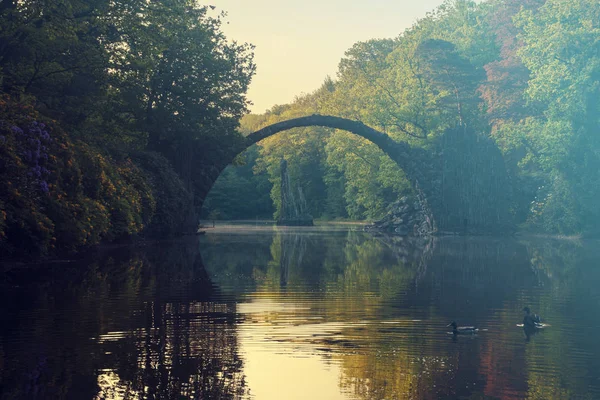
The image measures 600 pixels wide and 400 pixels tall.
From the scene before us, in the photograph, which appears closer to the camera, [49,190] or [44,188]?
[44,188]

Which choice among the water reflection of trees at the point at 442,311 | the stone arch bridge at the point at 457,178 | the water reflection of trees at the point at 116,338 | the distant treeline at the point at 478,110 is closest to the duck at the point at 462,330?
the water reflection of trees at the point at 442,311

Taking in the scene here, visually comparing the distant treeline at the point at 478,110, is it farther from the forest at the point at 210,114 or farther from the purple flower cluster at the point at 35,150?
the purple flower cluster at the point at 35,150

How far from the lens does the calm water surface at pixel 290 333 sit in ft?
38.5

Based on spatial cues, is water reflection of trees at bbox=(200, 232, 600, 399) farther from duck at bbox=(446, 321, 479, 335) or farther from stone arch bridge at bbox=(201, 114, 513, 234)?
stone arch bridge at bbox=(201, 114, 513, 234)

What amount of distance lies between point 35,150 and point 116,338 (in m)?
14.1

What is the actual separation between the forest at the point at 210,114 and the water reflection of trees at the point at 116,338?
3980 millimetres

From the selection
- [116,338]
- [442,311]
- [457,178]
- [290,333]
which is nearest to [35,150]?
[442,311]

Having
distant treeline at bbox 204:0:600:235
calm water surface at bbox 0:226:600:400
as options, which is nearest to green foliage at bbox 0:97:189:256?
calm water surface at bbox 0:226:600:400

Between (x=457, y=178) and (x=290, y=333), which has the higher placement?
(x=457, y=178)

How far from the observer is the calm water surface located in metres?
11.7

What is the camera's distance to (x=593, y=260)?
3747 centimetres

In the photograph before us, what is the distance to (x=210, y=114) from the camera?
173 feet

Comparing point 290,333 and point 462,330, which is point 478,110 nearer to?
point 462,330

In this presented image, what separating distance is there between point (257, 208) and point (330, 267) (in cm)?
8709
